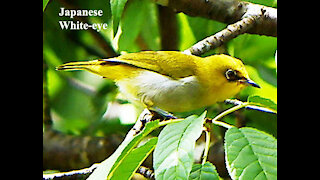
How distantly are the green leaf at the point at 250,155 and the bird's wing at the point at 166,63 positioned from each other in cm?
50

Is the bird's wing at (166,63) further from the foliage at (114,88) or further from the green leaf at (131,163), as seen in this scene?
the green leaf at (131,163)

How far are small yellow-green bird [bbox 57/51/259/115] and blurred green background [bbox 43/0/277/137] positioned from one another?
0.07 metres

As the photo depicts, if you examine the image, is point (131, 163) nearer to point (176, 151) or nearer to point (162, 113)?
point (176, 151)

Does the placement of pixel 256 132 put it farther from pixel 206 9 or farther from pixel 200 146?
pixel 200 146

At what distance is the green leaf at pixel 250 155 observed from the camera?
743 mm

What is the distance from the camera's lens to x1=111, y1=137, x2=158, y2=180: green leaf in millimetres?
806

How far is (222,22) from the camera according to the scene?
138cm

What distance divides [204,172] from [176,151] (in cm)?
10

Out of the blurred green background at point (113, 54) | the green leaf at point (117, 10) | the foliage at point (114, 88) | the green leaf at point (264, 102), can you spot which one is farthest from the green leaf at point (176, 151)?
the blurred green background at point (113, 54)

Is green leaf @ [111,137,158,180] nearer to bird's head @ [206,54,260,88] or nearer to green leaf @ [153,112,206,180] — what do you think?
green leaf @ [153,112,206,180]

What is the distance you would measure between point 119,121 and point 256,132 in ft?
2.85

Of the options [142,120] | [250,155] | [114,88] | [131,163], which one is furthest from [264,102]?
[114,88]

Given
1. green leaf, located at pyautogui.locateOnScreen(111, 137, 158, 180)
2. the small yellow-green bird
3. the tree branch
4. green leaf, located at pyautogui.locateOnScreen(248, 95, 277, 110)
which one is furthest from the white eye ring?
green leaf, located at pyautogui.locateOnScreen(111, 137, 158, 180)

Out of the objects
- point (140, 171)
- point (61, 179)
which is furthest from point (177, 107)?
point (61, 179)
